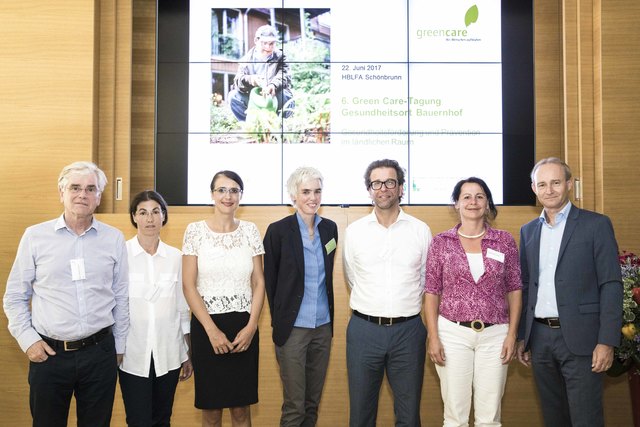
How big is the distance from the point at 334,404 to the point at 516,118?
3504mm

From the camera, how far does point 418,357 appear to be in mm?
3088

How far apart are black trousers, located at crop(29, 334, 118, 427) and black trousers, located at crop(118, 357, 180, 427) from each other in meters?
0.10

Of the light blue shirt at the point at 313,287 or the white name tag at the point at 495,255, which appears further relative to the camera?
the light blue shirt at the point at 313,287

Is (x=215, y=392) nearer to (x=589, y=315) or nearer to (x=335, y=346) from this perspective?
(x=335, y=346)

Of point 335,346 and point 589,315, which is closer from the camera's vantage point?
point 589,315

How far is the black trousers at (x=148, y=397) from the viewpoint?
2.86 meters

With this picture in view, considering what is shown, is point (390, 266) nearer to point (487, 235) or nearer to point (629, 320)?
point (487, 235)

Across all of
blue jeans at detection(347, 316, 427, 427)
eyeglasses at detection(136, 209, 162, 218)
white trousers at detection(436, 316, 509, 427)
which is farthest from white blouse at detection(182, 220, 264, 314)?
white trousers at detection(436, 316, 509, 427)

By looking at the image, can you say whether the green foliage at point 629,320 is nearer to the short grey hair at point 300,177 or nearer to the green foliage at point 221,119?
the short grey hair at point 300,177

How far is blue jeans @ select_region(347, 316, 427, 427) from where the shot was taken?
3.07 m

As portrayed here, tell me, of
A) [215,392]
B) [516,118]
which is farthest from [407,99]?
[215,392]

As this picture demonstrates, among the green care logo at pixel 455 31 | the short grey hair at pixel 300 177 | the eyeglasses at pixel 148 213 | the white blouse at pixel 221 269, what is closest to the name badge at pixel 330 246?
the short grey hair at pixel 300 177

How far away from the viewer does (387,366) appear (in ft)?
10.4

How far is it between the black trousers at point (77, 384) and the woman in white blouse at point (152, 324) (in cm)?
12
